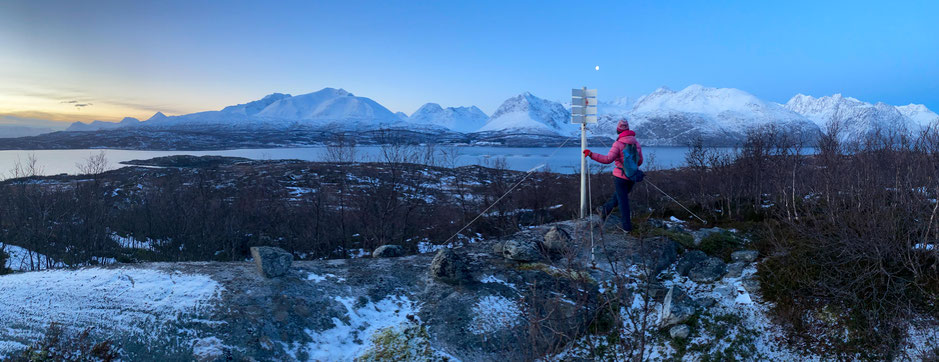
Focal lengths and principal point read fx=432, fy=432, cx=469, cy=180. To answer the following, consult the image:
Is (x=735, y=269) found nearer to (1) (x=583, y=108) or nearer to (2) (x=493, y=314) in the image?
(1) (x=583, y=108)

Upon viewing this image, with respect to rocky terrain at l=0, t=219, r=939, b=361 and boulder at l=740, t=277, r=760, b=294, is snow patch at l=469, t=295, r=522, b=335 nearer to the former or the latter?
rocky terrain at l=0, t=219, r=939, b=361

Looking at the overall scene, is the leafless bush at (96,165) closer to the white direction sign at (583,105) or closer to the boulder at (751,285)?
the white direction sign at (583,105)

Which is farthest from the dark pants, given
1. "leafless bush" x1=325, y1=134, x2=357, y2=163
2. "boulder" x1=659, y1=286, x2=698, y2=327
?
"leafless bush" x1=325, y1=134, x2=357, y2=163

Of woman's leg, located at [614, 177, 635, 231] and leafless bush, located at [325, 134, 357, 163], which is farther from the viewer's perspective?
leafless bush, located at [325, 134, 357, 163]

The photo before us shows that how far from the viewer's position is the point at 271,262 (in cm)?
807

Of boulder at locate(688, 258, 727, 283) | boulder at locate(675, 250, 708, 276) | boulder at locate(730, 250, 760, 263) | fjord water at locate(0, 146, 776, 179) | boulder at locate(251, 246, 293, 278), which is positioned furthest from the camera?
fjord water at locate(0, 146, 776, 179)

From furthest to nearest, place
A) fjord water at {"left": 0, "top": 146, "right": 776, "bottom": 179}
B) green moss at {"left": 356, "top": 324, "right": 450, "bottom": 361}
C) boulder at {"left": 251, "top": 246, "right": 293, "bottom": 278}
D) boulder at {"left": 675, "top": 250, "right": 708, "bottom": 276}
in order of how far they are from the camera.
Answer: fjord water at {"left": 0, "top": 146, "right": 776, "bottom": 179} < boulder at {"left": 675, "top": 250, "right": 708, "bottom": 276} < boulder at {"left": 251, "top": 246, "right": 293, "bottom": 278} < green moss at {"left": 356, "top": 324, "right": 450, "bottom": 361}

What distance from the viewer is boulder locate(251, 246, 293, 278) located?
26.1ft

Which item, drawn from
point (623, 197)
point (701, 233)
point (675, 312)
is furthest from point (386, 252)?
point (701, 233)

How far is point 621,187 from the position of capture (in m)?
9.80

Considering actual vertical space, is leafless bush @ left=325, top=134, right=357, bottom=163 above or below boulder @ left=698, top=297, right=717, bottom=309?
above

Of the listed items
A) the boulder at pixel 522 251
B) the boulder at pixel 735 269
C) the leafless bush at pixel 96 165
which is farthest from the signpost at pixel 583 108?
the leafless bush at pixel 96 165

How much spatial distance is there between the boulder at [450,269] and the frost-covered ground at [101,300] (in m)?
3.83

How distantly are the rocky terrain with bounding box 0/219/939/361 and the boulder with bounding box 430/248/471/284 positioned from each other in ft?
0.08
